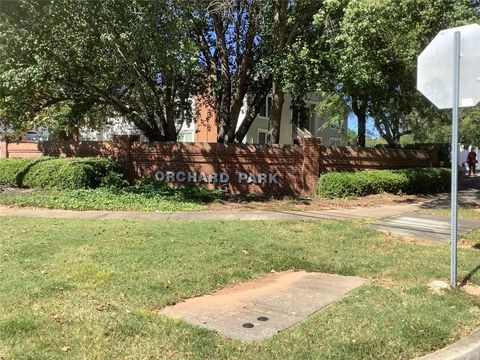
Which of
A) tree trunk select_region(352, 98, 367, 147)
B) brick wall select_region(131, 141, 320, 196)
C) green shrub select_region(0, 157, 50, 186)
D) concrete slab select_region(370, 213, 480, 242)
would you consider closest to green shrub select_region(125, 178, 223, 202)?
brick wall select_region(131, 141, 320, 196)

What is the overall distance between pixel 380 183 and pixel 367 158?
6.50ft

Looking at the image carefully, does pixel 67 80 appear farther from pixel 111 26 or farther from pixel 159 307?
pixel 159 307

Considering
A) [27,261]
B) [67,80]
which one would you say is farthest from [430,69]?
[67,80]

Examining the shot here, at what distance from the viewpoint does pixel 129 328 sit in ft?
15.6

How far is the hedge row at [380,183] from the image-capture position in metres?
15.7

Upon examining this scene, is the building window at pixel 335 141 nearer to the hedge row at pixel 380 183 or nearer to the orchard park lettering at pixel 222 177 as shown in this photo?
the hedge row at pixel 380 183

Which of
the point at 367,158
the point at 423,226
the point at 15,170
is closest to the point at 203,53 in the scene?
the point at 367,158

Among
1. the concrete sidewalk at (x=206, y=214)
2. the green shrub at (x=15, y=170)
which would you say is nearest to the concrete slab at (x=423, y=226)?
the concrete sidewalk at (x=206, y=214)

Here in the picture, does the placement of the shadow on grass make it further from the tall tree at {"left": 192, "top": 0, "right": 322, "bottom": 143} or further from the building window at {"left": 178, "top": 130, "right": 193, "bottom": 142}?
the building window at {"left": 178, "top": 130, "right": 193, "bottom": 142}

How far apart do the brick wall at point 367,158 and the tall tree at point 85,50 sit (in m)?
5.36

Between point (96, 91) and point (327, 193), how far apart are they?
312 inches

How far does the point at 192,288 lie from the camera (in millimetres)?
6086

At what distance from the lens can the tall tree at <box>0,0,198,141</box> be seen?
41.6ft

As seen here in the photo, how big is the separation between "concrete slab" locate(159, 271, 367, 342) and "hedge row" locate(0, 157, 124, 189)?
9716 millimetres
